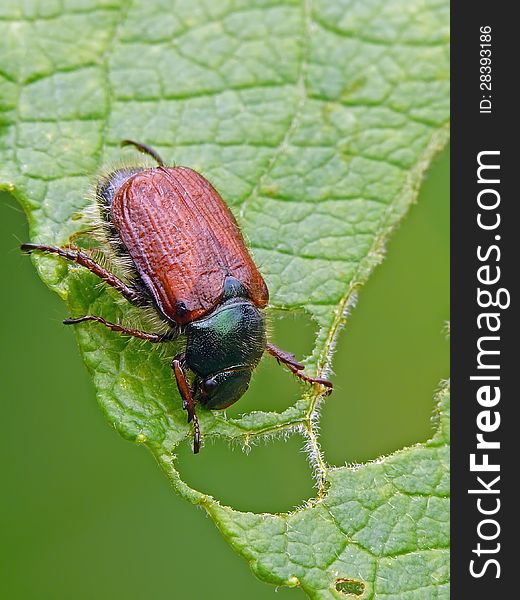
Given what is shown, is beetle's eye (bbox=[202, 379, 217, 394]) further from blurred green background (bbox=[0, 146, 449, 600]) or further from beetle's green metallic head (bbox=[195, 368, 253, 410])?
blurred green background (bbox=[0, 146, 449, 600])

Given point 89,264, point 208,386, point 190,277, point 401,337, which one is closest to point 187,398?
point 208,386

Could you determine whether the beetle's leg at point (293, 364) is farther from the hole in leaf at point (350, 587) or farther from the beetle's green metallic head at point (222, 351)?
the hole in leaf at point (350, 587)

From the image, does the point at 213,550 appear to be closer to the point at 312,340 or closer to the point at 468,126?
the point at 312,340

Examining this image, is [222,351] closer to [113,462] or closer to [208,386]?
[208,386]

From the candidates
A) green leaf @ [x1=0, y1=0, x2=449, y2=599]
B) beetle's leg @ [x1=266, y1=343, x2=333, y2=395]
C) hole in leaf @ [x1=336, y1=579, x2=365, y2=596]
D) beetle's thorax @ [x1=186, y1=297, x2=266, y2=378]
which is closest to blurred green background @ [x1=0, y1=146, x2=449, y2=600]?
green leaf @ [x1=0, y1=0, x2=449, y2=599]

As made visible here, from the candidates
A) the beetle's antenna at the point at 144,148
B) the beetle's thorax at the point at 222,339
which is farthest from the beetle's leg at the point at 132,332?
the beetle's antenna at the point at 144,148

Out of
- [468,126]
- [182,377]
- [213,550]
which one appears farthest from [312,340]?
[213,550]
